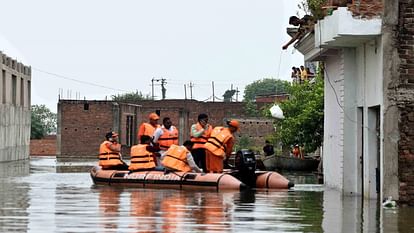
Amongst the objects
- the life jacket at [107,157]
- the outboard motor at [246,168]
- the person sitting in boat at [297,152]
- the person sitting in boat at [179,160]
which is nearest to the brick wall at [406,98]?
the outboard motor at [246,168]

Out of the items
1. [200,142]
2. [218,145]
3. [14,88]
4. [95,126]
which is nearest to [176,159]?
[218,145]

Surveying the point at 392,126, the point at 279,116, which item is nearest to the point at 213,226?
the point at 392,126

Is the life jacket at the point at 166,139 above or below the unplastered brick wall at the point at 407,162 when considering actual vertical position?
above

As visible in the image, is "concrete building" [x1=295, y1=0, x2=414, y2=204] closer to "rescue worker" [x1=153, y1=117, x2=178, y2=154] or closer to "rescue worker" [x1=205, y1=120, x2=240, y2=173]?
"rescue worker" [x1=205, y1=120, x2=240, y2=173]

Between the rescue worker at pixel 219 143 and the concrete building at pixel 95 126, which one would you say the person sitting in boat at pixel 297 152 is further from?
the concrete building at pixel 95 126

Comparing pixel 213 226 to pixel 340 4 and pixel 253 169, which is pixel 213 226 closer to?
pixel 340 4

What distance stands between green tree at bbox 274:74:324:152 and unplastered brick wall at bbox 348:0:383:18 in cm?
1680

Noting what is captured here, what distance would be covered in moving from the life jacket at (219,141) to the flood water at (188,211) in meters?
1.66

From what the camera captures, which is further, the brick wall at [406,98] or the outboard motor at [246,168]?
the outboard motor at [246,168]

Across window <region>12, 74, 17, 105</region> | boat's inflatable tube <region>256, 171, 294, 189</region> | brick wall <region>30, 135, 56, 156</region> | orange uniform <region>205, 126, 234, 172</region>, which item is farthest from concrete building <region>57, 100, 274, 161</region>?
orange uniform <region>205, 126, 234, 172</region>

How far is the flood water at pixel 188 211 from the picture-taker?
16.0 metres

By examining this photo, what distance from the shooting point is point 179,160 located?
26938mm

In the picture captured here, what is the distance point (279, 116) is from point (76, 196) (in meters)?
20.7

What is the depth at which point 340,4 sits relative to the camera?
2336 cm
